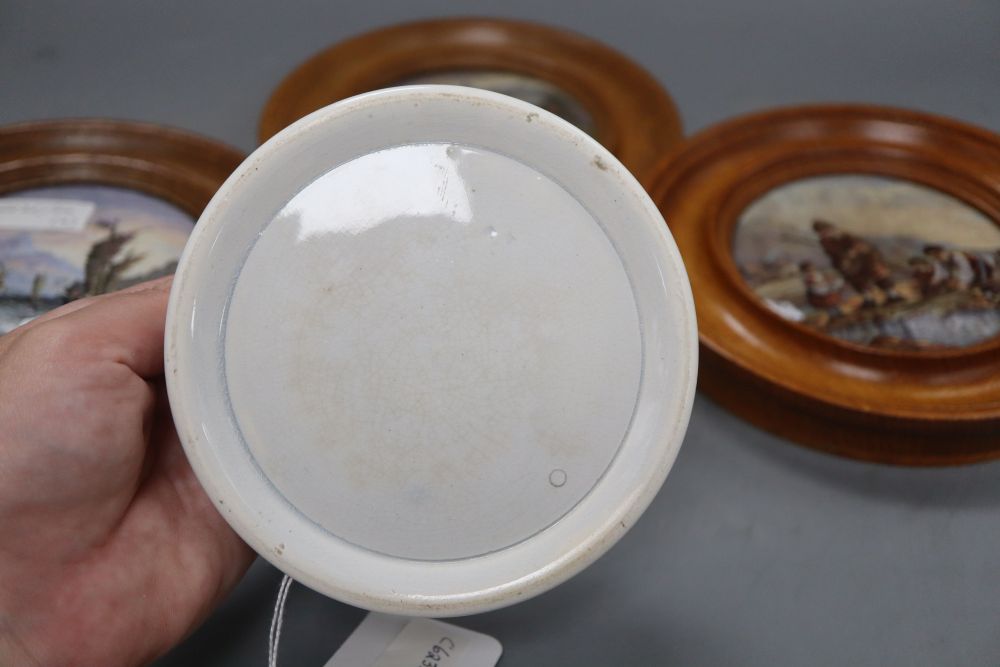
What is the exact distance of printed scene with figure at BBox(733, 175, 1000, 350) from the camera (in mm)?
1374

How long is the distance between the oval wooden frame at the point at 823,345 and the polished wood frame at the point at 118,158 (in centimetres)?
83

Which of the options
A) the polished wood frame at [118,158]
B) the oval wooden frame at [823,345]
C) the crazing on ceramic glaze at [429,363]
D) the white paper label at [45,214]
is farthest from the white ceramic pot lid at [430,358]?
the white paper label at [45,214]

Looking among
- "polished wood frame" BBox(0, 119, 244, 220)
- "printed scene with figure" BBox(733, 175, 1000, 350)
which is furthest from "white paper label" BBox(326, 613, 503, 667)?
"polished wood frame" BBox(0, 119, 244, 220)

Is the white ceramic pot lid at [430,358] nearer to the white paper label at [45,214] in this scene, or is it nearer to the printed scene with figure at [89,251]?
the printed scene with figure at [89,251]

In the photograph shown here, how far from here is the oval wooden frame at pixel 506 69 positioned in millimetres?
1702

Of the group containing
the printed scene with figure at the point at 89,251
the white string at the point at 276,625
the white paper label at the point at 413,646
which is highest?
the printed scene with figure at the point at 89,251

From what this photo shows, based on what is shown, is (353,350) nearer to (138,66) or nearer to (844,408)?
(844,408)

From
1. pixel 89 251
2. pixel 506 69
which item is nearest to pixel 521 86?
pixel 506 69

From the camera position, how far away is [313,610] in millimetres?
1101

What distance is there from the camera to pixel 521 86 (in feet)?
6.07

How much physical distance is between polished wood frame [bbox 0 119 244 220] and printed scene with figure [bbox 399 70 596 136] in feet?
1.64

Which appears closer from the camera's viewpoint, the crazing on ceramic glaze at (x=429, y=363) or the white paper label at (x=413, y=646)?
the crazing on ceramic glaze at (x=429, y=363)

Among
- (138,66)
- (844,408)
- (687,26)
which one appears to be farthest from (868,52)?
(138,66)

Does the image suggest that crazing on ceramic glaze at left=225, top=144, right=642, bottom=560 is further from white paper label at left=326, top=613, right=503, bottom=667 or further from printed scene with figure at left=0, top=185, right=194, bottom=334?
printed scene with figure at left=0, top=185, right=194, bottom=334
